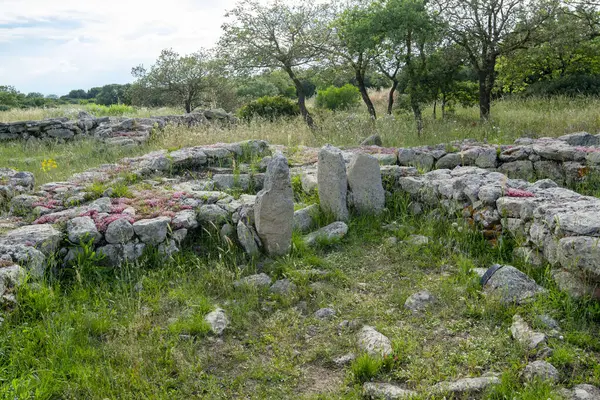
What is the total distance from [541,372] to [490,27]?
1405 cm

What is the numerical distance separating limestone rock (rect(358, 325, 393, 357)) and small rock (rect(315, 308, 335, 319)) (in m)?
0.49

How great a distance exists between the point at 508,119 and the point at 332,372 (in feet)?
44.3

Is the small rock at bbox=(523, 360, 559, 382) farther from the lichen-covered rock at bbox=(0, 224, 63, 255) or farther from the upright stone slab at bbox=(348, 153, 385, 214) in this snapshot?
the lichen-covered rock at bbox=(0, 224, 63, 255)

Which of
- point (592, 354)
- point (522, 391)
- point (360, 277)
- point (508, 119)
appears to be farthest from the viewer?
point (508, 119)

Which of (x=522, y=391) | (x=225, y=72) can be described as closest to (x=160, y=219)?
(x=522, y=391)

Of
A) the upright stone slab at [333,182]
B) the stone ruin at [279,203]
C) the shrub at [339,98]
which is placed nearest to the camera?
the stone ruin at [279,203]

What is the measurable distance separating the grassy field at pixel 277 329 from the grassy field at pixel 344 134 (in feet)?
21.3

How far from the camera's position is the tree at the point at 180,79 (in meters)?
26.9

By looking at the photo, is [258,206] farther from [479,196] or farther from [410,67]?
[410,67]

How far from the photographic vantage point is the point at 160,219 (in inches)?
264

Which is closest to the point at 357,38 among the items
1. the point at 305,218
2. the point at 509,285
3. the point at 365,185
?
the point at 365,185

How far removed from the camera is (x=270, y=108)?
20469 millimetres

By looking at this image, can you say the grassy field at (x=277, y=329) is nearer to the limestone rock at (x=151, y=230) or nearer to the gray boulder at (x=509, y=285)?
the gray boulder at (x=509, y=285)

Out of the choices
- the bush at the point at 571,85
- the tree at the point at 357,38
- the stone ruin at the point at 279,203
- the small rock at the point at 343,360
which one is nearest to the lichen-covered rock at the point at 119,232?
the stone ruin at the point at 279,203
